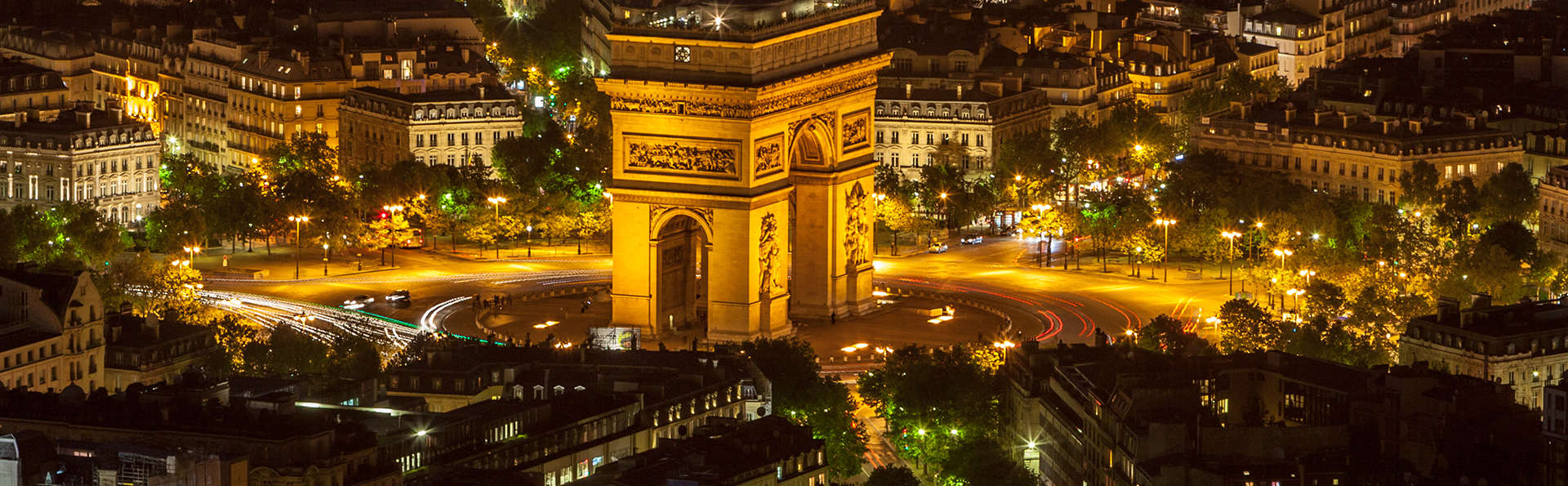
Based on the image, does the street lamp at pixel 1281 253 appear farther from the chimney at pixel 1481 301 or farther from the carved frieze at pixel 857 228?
the chimney at pixel 1481 301

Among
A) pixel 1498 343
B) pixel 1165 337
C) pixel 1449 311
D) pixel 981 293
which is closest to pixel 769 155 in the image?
pixel 1165 337

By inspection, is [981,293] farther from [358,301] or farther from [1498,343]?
[1498,343]

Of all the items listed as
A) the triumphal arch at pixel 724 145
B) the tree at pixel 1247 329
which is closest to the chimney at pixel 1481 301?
the tree at pixel 1247 329

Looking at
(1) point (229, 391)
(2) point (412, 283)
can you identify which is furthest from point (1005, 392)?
(2) point (412, 283)

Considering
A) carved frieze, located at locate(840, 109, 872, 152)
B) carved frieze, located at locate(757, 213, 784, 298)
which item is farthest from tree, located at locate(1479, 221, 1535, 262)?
carved frieze, located at locate(757, 213, 784, 298)

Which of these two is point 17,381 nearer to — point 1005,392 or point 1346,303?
point 1005,392

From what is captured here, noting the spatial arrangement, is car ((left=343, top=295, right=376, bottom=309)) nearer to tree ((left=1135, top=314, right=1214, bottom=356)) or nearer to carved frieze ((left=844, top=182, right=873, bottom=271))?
carved frieze ((left=844, top=182, right=873, bottom=271))

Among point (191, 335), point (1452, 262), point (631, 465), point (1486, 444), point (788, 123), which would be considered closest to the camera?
point (631, 465)
